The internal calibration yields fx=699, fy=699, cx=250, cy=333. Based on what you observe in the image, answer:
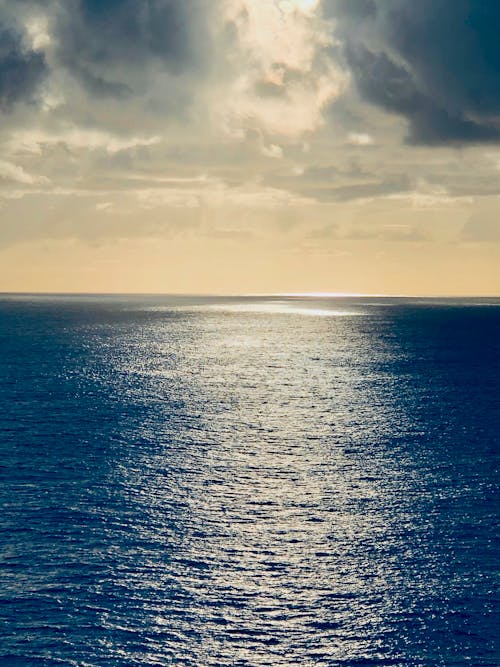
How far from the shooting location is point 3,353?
19338 cm

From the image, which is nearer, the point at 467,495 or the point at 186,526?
the point at 186,526

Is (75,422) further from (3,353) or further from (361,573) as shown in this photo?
(3,353)

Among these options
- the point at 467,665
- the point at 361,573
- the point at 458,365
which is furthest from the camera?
the point at 458,365

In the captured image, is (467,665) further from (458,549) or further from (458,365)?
(458,365)

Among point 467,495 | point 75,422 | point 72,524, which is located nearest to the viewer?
point 72,524

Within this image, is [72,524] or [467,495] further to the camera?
[467,495]

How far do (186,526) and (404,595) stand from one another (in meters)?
19.6

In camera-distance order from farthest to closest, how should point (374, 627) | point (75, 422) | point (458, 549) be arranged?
point (75, 422), point (458, 549), point (374, 627)

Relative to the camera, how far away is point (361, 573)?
1946 inches

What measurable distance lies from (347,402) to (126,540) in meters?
73.4

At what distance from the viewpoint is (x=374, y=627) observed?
1657 inches

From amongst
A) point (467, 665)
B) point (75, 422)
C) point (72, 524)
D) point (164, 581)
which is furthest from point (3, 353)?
point (467, 665)

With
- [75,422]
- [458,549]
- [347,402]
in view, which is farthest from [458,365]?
[458,549]

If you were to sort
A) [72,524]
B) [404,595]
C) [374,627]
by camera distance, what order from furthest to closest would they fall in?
[72,524]
[404,595]
[374,627]
